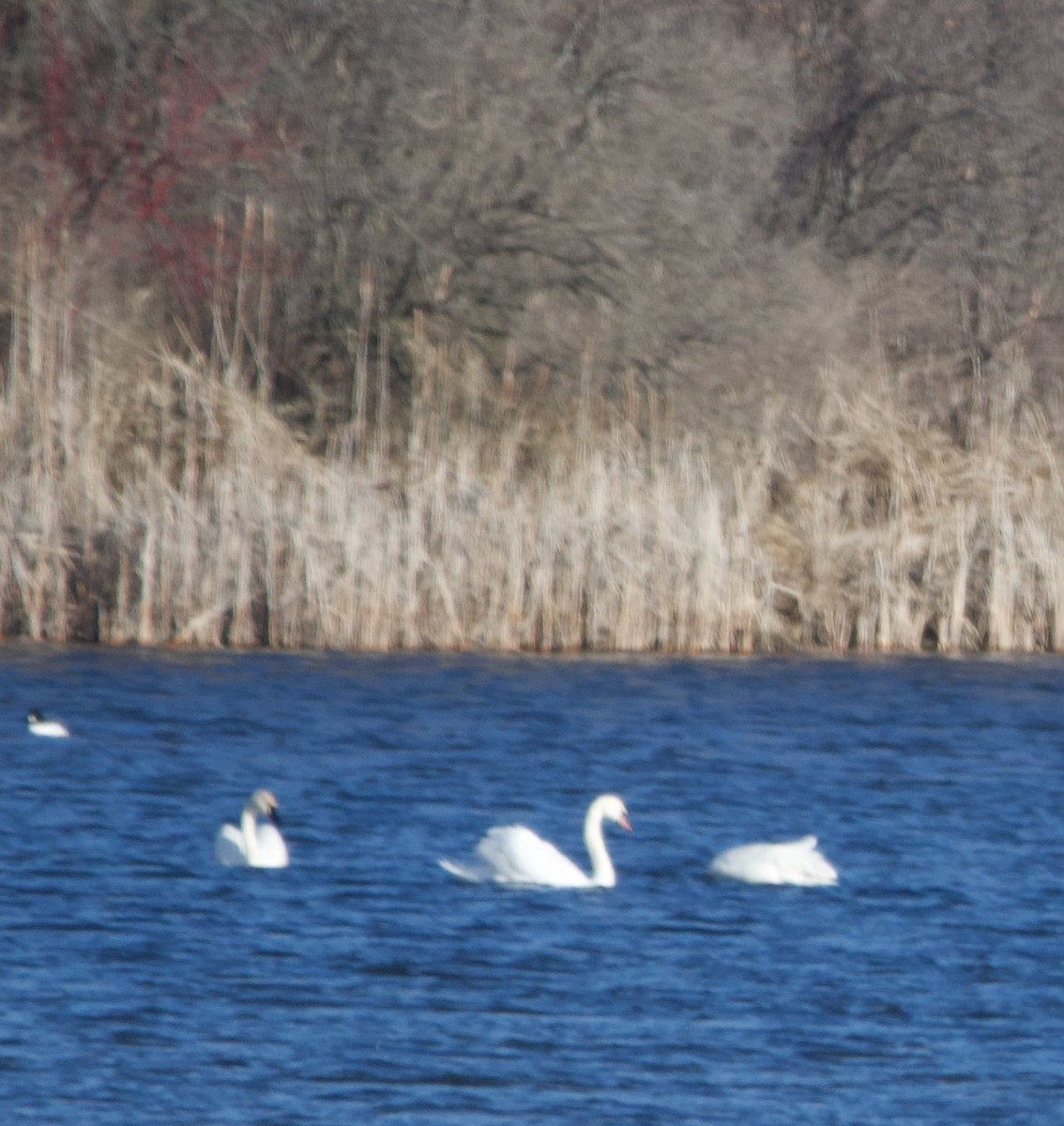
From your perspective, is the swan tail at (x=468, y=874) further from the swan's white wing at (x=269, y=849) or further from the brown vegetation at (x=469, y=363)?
the brown vegetation at (x=469, y=363)

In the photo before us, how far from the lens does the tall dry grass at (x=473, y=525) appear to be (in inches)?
673

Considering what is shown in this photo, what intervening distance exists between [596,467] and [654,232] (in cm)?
303

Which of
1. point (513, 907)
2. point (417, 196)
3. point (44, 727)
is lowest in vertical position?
point (513, 907)

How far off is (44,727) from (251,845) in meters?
3.77

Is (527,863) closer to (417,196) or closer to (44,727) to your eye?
(44,727)

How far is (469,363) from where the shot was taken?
1967 centimetres

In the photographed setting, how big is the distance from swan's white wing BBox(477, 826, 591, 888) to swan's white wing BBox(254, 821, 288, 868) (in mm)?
771

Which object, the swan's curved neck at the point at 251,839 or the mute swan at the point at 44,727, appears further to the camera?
the mute swan at the point at 44,727

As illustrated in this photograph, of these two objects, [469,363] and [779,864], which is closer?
[779,864]

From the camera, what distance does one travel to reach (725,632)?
1783cm

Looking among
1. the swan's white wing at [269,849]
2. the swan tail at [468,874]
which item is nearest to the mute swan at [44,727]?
the swan's white wing at [269,849]

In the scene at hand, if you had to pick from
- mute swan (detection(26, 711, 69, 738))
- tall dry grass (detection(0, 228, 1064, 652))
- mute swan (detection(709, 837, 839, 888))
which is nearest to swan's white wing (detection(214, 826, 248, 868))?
mute swan (detection(709, 837, 839, 888))

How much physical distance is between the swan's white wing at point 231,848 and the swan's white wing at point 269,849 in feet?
0.25

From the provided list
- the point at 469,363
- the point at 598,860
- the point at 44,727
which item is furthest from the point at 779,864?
the point at 469,363
